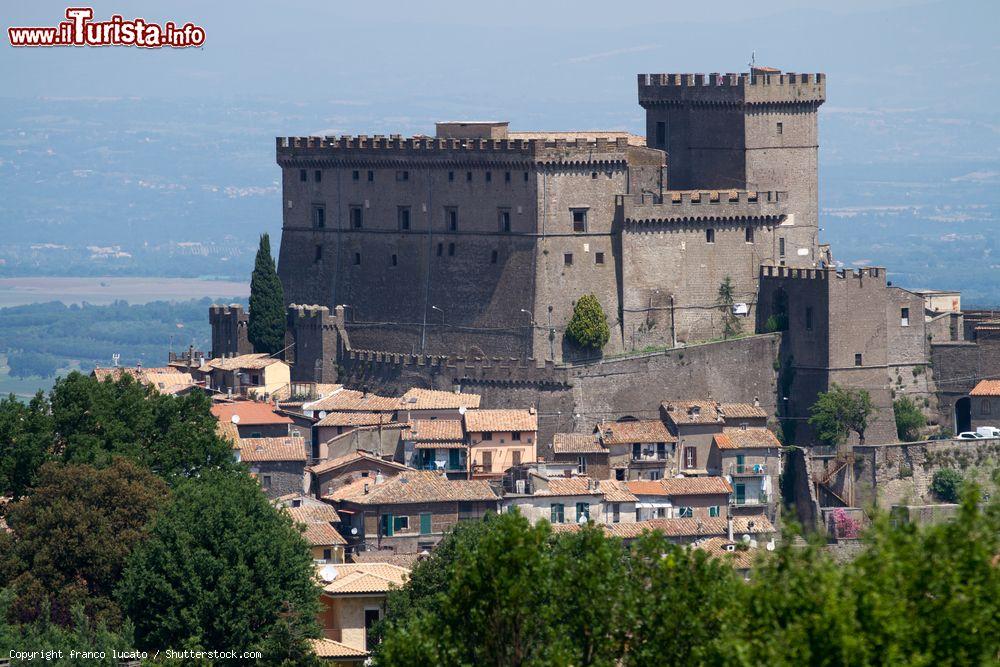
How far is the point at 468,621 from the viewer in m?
38.1

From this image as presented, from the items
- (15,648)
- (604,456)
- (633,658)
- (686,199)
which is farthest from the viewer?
(686,199)

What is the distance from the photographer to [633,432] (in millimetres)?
74062

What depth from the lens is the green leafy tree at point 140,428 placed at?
2522 inches

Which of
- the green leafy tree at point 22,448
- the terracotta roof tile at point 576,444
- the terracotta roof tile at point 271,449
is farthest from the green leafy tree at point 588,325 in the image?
the green leafy tree at point 22,448

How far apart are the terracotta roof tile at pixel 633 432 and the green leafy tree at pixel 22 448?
56.9 ft

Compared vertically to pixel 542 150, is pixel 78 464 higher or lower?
lower

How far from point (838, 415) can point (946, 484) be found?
3.79 metres

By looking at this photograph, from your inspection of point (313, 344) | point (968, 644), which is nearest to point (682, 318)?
point (313, 344)

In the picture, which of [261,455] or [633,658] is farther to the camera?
[261,455]

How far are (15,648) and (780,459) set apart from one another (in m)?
31.1

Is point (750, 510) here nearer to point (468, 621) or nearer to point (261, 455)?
point (261, 455)

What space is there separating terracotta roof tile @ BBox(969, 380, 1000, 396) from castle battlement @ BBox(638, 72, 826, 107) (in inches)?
415

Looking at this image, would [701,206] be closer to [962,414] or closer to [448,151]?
[448,151]

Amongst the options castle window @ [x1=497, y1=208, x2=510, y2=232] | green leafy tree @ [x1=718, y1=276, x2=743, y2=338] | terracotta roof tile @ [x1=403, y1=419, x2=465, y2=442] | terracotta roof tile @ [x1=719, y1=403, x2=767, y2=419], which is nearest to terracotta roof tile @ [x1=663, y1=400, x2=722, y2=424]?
terracotta roof tile @ [x1=719, y1=403, x2=767, y2=419]
